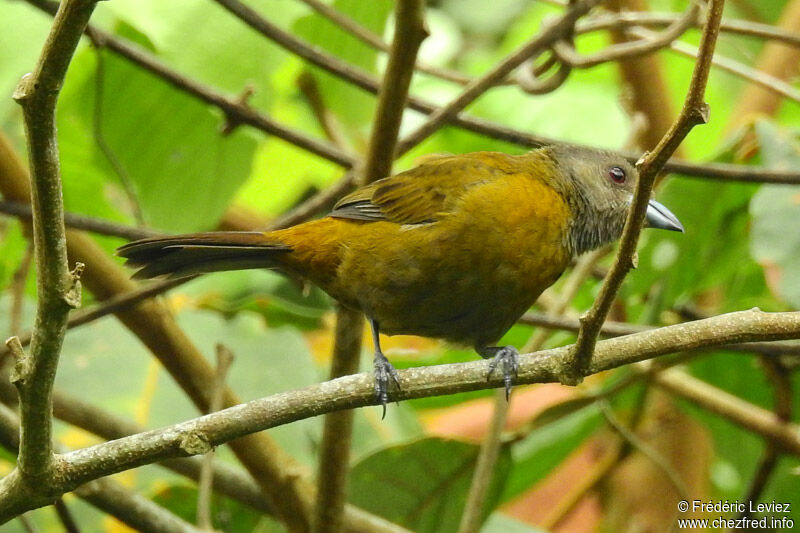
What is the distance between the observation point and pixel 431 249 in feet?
8.69

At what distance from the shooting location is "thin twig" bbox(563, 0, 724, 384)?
1391mm

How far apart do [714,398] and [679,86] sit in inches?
77.9

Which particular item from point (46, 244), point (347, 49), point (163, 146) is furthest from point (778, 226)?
point (46, 244)

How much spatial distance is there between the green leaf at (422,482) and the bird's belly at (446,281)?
1.53 feet

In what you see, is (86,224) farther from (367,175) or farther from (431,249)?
(431,249)

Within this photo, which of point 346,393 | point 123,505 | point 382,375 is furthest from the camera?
point 123,505

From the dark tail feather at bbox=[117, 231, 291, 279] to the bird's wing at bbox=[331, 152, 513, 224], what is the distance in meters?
0.23

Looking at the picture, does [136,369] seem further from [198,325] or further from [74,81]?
[74,81]

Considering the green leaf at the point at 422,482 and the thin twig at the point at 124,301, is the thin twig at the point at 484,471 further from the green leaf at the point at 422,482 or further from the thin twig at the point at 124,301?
the thin twig at the point at 124,301

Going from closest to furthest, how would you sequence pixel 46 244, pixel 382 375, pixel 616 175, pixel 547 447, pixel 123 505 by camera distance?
pixel 46 244 → pixel 382 375 → pixel 123 505 → pixel 616 175 → pixel 547 447

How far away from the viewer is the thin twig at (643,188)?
4.56ft

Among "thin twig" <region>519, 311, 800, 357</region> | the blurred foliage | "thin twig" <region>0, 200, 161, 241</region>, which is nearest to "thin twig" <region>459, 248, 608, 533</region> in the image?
the blurred foliage

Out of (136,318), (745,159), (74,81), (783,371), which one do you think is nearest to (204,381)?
(136,318)

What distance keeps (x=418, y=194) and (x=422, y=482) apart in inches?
37.5
